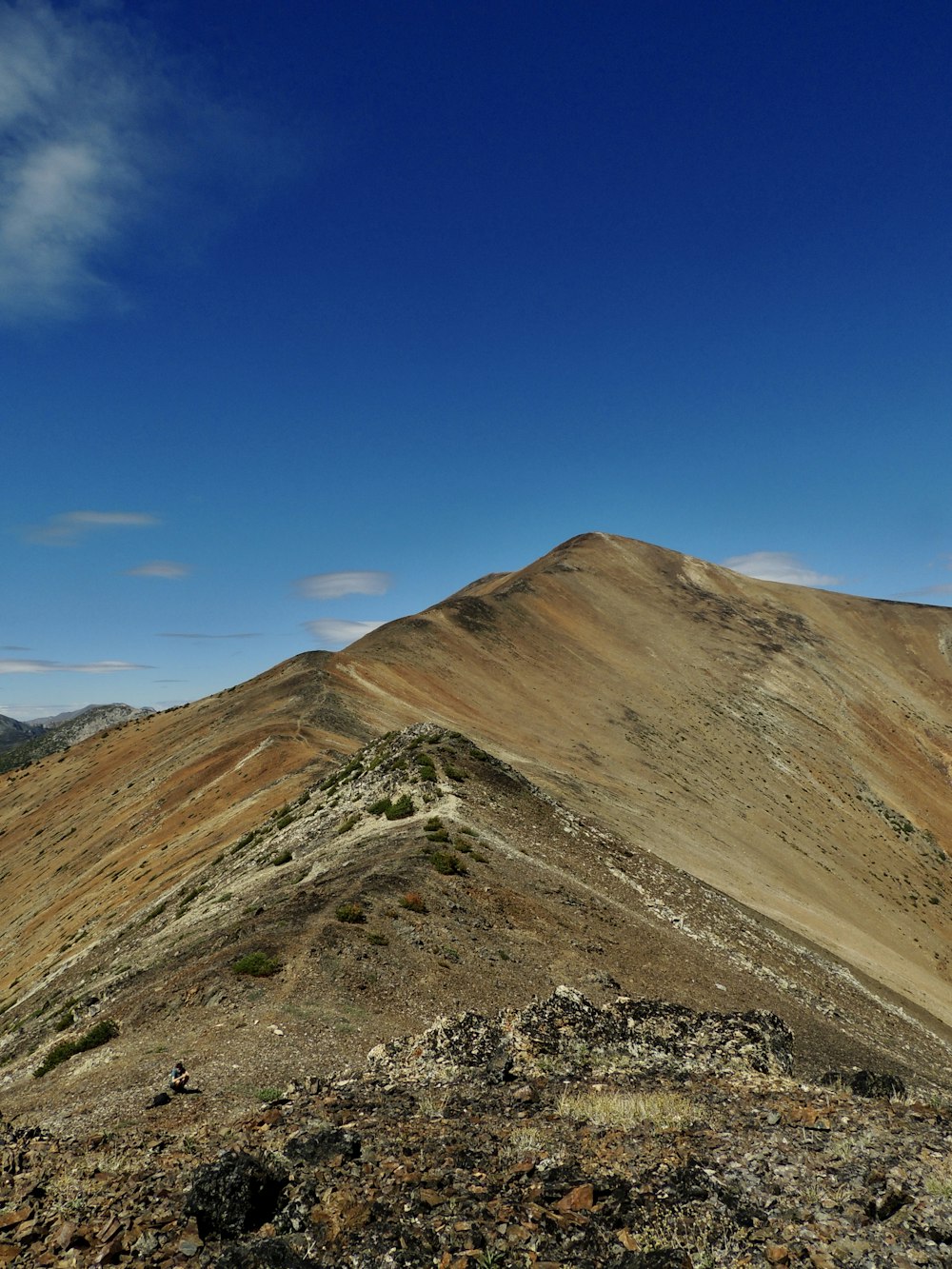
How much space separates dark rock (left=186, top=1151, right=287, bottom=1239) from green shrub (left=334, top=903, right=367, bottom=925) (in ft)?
35.1

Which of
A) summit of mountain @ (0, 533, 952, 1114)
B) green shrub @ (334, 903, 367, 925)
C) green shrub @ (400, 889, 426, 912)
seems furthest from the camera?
green shrub @ (400, 889, 426, 912)

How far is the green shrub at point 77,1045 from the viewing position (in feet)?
55.1

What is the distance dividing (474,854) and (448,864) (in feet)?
6.19

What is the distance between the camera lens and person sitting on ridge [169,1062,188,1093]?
1315cm

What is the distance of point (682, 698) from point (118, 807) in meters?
65.5

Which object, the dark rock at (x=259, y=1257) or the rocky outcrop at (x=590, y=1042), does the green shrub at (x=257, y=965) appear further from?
the dark rock at (x=259, y=1257)

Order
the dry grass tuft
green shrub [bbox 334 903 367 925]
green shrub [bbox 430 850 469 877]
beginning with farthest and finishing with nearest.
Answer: green shrub [bbox 430 850 469 877] → green shrub [bbox 334 903 367 925] → the dry grass tuft

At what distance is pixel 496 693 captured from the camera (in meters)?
74.9

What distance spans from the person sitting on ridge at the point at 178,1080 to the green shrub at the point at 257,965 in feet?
15.3

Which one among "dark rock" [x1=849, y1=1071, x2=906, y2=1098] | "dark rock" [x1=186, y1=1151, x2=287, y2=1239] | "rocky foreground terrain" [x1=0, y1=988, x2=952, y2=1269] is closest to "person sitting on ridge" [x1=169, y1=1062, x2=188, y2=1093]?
"rocky foreground terrain" [x1=0, y1=988, x2=952, y2=1269]

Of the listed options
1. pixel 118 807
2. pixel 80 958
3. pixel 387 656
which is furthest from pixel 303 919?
pixel 387 656

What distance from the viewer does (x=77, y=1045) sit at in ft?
55.8

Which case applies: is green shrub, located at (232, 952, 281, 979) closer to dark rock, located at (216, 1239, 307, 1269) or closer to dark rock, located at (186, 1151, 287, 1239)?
dark rock, located at (186, 1151, 287, 1239)

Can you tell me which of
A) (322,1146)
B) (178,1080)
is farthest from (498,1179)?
(178,1080)
